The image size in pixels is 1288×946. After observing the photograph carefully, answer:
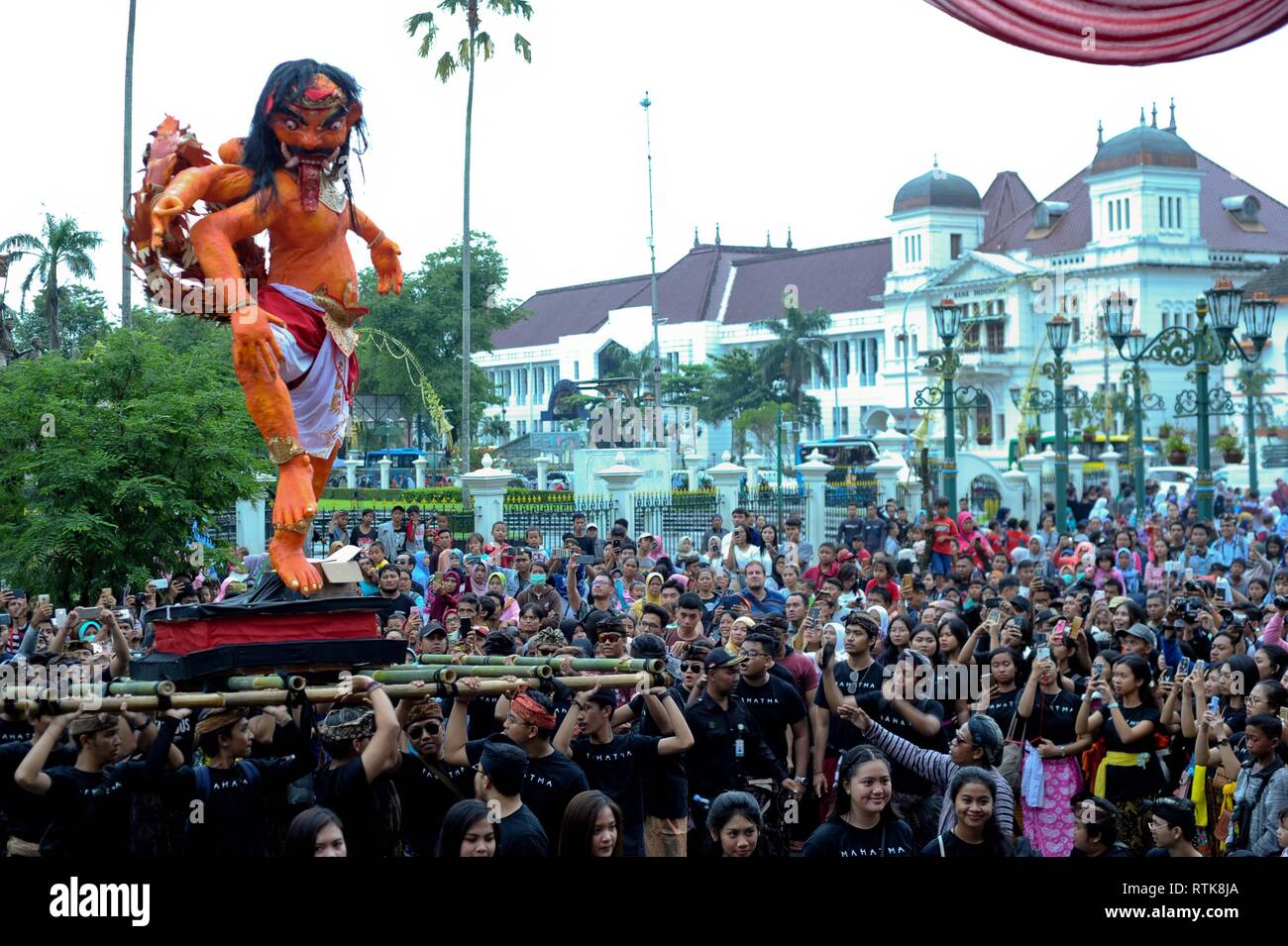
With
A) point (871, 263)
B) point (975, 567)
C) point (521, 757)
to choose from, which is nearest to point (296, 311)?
point (521, 757)

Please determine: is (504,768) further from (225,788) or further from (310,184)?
(310,184)

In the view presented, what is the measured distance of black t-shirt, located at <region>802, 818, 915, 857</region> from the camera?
5.70 m

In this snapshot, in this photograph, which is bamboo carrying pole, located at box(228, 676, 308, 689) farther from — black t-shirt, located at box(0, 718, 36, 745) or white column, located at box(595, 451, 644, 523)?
white column, located at box(595, 451, 644, 523)

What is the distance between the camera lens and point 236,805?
6094mm

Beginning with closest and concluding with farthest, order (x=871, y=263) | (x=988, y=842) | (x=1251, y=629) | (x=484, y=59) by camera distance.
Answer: (x=988, y=842) < (x=1251, y=629) < (x=484, y=59) < (x=871, y=263)

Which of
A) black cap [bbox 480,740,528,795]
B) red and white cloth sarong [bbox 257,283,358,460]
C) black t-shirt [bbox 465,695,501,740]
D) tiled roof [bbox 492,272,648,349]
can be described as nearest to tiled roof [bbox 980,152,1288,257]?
tiled roof [bbox 492,272,648,349]

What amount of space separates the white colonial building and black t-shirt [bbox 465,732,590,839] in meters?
48.2

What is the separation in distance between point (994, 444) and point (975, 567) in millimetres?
49095

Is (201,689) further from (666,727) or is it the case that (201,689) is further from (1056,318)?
(1056,318)

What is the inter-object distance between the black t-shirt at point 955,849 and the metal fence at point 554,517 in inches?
601

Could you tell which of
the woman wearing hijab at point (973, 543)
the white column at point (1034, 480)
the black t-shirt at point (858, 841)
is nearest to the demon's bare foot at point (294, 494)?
the black t-shirt at point (858, 841)

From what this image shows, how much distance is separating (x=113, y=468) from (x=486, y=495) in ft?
25.1

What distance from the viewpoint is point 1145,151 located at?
6328cm

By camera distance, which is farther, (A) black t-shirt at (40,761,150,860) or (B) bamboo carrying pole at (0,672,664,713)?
(A) black t-shirt at (40,761,150,860)
